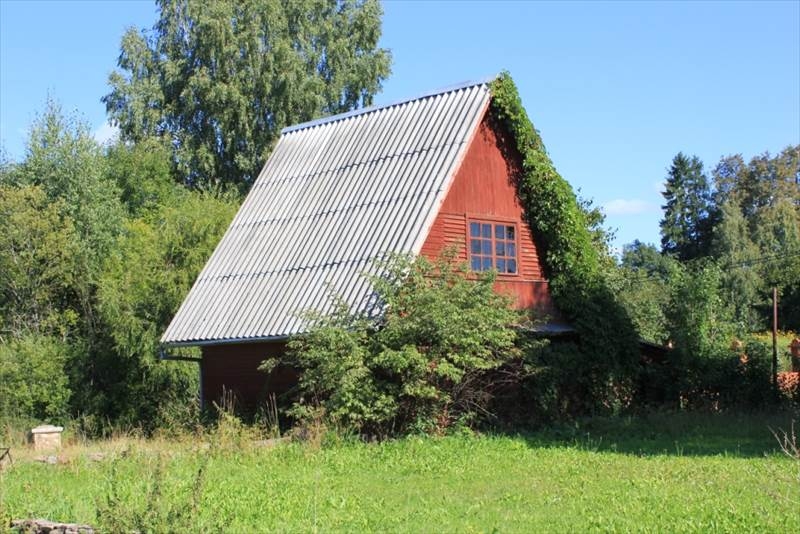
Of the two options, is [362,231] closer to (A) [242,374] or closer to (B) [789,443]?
(A) [242,374]

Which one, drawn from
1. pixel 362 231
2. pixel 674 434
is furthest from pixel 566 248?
pixel 674 434

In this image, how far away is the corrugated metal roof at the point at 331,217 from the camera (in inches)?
830

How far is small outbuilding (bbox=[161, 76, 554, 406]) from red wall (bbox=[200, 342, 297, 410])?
3 centimetres

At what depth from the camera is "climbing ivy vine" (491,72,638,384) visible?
879 inches

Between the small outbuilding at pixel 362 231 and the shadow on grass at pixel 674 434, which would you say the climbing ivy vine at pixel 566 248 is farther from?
the shadow on grass at pixel 674 434

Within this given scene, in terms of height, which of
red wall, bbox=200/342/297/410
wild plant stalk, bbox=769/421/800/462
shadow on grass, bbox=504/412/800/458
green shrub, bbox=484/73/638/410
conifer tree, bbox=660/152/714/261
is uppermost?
conifer tree, bbox=660/152/714/261

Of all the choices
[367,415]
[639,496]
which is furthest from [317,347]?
[639,496]

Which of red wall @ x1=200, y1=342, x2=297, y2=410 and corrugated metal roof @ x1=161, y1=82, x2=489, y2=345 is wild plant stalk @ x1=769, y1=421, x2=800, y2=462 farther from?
red wall @ x1=200, y1=342, x2=297, y2=410

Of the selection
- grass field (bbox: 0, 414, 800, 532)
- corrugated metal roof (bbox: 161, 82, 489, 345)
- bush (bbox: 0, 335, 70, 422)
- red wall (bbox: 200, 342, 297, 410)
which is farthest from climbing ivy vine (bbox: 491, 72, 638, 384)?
bush (bbox: 0, 335, 70, 422)

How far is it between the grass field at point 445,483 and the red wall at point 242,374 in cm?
360

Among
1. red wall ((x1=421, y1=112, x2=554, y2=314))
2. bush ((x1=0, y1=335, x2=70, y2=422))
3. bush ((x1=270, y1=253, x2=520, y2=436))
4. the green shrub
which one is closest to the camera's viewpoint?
bush ((x1=270, y1=253, x2=520, y2=436))

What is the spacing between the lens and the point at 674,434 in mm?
18641

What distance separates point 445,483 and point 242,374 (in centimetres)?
1071

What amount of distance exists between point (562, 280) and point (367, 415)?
6.56 meters
